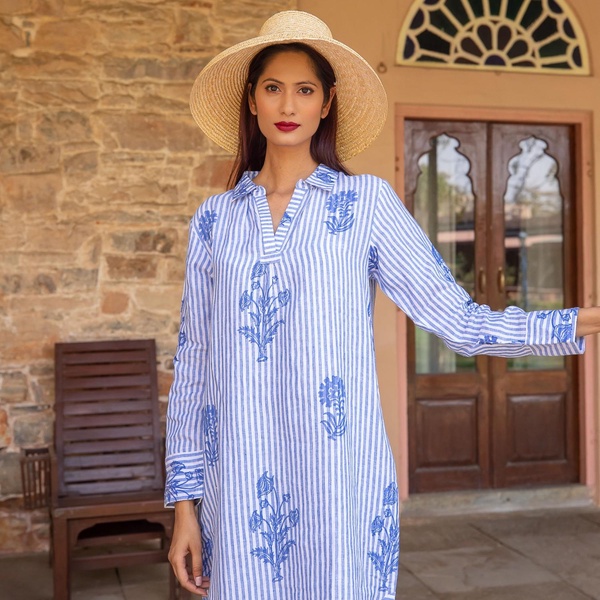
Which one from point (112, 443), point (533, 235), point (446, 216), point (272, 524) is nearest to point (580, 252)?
point (533, 235)

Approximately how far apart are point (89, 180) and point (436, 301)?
11.6ft

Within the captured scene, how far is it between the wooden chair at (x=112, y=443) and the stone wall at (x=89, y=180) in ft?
0.68

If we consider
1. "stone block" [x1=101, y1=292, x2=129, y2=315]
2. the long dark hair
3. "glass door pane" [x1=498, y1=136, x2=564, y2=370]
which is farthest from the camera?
"glass door pane" [x1=498, y1=136, x2=564, y2=370]

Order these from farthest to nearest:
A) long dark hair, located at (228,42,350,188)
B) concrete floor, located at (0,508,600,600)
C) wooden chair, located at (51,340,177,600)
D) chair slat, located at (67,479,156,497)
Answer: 1. chair slat, located at (67,479,156,497)
2. concrete floor, located at (0,508,600,600)
3. wooden chair, located at (51,340,177,600)
4. long dark hair, located at (228,42,350,188)

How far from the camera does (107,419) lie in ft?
14.9

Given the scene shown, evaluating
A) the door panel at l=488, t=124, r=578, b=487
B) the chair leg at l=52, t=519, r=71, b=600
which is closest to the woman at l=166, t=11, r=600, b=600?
the chair leg at l=52, t=519, r=71, b=600

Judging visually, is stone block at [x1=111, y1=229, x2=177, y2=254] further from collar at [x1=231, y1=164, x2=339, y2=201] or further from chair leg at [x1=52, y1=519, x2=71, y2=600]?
collar at [x1=231, y1=164, x2=339, y2=201]

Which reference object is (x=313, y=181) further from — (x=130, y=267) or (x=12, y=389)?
(x=12, y=389)

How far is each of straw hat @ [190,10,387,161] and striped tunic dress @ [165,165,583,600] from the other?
0.27m

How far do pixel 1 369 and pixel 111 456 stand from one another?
79cm

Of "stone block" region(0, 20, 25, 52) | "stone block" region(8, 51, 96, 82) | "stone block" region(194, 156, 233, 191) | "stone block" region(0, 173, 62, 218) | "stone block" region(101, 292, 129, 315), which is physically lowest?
"stone block" region(101, 292, 129, 315)

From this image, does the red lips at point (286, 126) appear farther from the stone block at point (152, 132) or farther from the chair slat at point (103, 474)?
the stone block at point (152, 132)

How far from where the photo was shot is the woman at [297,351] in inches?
61.4

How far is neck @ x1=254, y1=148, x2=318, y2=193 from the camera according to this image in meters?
1.74
